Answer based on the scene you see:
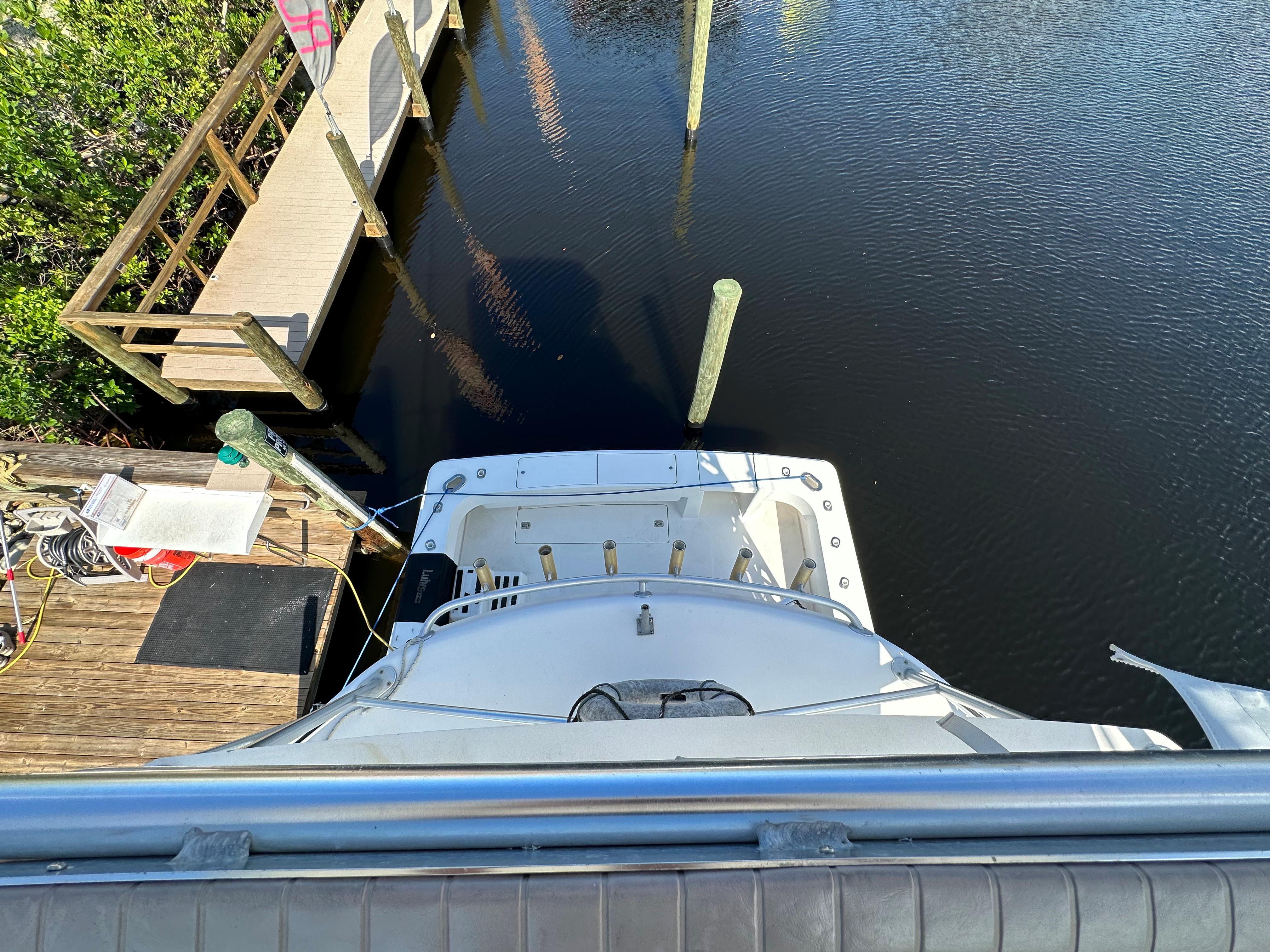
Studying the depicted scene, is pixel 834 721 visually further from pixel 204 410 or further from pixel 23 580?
pixel 204 410

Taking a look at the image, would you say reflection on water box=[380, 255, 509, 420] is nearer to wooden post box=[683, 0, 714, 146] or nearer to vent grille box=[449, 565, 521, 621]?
vent grille box=[449, 565, 521, 621]

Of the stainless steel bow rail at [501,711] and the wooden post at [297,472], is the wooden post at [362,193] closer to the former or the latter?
the wooden post at [297,472]

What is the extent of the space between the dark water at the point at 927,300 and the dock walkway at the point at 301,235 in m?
0.77

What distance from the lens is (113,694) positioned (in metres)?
4.23

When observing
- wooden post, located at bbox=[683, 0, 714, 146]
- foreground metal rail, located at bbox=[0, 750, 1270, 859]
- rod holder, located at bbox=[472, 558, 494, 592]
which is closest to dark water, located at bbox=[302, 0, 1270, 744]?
wooden post, located at bbox=[683, 0, 714, 146]

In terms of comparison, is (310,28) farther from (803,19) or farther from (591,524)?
(803,19)

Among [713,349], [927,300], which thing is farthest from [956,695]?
[927,300]

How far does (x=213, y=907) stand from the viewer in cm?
100

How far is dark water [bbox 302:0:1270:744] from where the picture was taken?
17.9 feet

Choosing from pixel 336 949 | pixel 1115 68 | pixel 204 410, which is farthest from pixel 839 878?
pixel 1115 68

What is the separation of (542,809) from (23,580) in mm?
6185

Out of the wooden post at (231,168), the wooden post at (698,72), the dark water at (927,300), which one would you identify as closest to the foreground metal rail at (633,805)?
the dark water at (927,300)

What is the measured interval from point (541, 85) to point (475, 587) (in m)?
10.4

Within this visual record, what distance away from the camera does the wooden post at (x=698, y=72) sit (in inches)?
308
